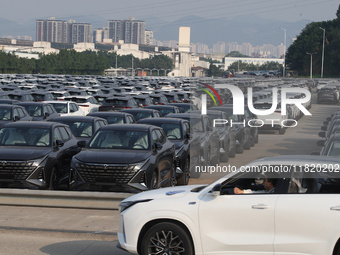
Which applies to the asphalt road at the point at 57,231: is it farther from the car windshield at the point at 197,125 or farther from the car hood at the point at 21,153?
the car windshield at the point at 197,125

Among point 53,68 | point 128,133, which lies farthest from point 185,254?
point 53,68

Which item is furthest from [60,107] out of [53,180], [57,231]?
[57,231]

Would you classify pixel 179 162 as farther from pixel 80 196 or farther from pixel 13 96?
pixel 13 96

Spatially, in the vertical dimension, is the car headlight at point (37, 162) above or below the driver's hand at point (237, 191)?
below

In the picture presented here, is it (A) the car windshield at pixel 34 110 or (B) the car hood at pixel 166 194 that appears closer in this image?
(B) the car hood at pixel 166 194

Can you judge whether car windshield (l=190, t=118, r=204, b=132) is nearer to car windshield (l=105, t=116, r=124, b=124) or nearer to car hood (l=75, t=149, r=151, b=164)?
car windshield (l=105, t=116, r=124, b=124)

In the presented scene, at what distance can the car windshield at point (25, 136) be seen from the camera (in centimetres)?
1514

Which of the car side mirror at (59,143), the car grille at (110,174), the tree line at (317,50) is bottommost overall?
the car grille at (110,174)

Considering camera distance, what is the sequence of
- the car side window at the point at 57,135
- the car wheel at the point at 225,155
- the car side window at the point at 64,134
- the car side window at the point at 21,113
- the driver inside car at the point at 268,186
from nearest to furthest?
the driver inside car at the point at 268,186, the car side window at the point at 57,135, the car side window at the point at 64,134, the car wheel at the point at 225,155, the car side window at the point at 21,113

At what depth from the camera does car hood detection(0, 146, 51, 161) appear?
46.2ft

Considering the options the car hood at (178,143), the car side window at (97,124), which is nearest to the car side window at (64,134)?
the car side window at (97,124)

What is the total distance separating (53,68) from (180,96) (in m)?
113

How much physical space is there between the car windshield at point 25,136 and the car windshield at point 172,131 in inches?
139

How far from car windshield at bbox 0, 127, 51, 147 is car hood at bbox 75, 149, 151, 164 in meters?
1.38
